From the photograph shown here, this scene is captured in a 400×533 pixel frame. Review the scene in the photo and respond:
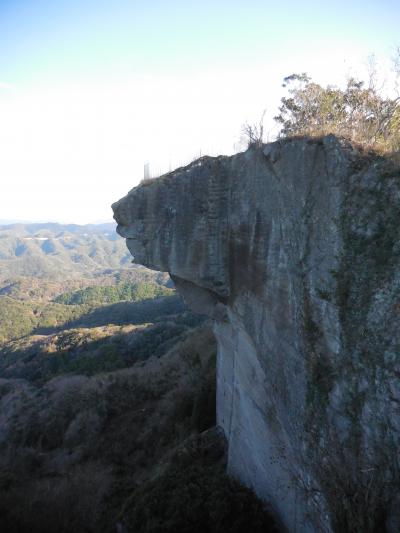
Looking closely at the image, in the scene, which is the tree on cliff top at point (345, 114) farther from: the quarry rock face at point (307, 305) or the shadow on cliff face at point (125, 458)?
the shadow on cliff face at point (125, 458)

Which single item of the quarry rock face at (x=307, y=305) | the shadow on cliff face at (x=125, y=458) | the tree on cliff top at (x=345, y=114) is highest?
the tree on cliff top at (x=345, y=114)

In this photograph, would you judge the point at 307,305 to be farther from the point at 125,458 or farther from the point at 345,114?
the point at 125,458

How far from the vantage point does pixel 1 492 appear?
13.6 m

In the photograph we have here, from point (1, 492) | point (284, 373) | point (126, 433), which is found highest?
point (284, 373)

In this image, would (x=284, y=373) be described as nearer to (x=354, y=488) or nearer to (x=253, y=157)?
(x=354, y=488)

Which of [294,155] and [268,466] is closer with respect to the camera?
[294,155]

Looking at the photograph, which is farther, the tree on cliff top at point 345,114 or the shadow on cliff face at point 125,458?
the shadow on cliff face at point 125,458

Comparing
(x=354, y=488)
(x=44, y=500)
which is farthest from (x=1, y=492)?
(x=354, y=488)

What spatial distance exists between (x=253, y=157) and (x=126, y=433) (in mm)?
16717

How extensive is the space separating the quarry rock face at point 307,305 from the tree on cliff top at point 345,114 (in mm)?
872

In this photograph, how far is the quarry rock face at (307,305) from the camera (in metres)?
4.62

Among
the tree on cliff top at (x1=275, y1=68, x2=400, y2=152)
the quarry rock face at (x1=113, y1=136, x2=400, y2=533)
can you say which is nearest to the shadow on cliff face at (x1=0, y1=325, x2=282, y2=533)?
the quarry rock face at (x1=113, y1=136, x2=400, y2=533)

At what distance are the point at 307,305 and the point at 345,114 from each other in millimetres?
4784

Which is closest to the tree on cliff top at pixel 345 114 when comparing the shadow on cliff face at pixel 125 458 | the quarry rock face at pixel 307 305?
the quarry rock face at pixel 307 305
